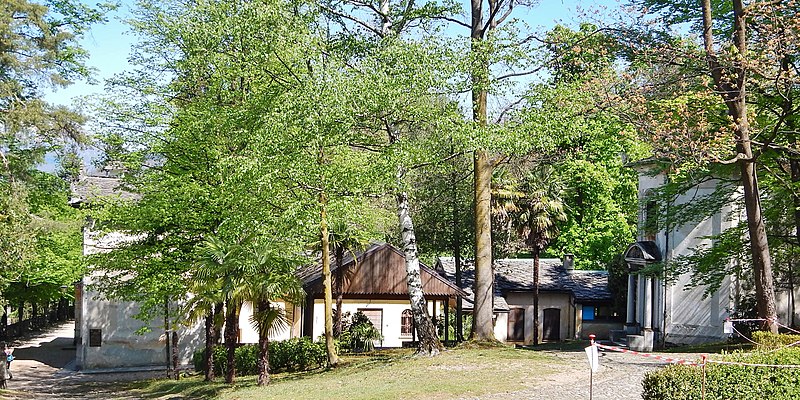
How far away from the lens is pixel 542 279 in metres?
43.2

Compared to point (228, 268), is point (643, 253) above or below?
above

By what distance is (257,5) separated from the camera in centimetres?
1975

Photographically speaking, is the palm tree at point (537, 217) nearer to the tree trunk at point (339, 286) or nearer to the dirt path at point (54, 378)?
the tree trunk at point (339, 286)

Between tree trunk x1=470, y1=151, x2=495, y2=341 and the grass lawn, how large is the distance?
1.23 metres

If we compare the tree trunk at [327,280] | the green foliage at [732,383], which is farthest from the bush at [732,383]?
the tree trunk at [327,280]

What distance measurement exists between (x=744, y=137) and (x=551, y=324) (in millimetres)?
26569

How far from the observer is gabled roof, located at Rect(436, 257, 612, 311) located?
4188cm

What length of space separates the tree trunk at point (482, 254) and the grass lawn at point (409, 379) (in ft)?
4.04

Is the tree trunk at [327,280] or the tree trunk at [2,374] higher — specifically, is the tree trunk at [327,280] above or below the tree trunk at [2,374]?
above

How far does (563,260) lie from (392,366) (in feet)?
88.5

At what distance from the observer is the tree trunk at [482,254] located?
72.9ft

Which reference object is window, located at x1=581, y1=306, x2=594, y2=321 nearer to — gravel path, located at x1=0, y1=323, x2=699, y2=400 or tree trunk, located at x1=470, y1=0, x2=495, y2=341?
gravel path, located at x1=0, y1=323, x2=699, y2=400

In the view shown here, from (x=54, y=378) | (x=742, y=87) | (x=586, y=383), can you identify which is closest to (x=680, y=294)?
(x=742, y=87)

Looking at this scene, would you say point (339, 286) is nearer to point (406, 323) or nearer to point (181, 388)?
point (181, 388)
